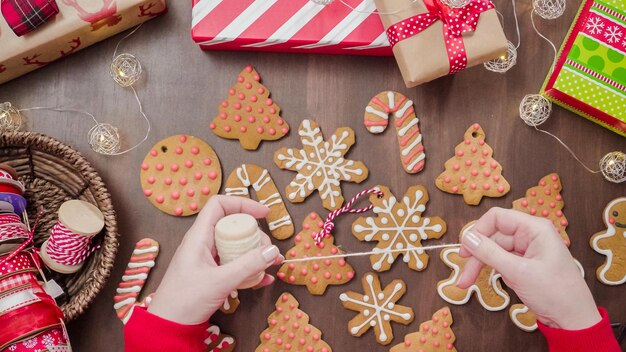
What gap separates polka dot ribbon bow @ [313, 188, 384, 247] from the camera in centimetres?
135

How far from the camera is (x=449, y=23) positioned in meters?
1.25

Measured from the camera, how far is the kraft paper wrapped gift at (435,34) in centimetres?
126

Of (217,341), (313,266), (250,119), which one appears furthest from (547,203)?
(217,341)

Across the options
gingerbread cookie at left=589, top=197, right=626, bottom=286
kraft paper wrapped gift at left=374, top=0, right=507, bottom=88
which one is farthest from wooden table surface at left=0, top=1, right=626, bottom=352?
kraft paper wrapped gift at left=374, top=0, right=507, bottom=88

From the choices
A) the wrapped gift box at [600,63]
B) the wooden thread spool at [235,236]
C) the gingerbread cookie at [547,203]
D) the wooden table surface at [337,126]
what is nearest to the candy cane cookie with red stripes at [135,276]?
the wooden table surface at [337,126]

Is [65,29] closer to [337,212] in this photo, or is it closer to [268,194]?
[268,194]

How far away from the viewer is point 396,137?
4.61 ft

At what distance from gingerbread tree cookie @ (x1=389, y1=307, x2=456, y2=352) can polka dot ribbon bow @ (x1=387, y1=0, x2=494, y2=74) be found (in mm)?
576

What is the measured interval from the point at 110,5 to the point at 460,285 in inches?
38.1

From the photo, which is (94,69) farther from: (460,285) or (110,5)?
(460,285)

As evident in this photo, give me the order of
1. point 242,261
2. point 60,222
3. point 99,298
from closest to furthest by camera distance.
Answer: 1. point 242,261
2. point 60,222
3. point 99,298

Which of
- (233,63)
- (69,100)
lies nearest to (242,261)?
(233,63)

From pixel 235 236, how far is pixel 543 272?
0.59m

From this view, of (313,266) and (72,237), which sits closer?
(72,237)
